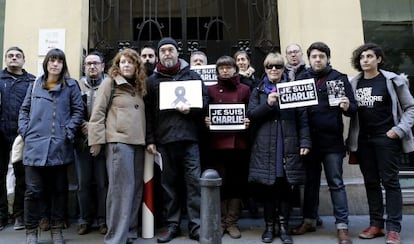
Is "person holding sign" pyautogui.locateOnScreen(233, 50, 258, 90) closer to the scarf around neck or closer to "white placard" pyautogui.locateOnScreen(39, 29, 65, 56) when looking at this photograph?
the scarf around neck

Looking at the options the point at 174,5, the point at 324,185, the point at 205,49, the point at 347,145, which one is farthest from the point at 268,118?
the point at 174,5

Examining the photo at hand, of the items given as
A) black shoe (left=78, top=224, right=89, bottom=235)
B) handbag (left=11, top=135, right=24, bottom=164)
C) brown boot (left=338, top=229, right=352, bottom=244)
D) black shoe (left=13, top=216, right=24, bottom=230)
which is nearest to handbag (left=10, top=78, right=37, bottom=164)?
handbag (left=11, top=135, right=24, bottom=164)

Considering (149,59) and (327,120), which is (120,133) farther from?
(327,120)

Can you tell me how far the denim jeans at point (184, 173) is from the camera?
4910 mm

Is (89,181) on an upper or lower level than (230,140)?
lower

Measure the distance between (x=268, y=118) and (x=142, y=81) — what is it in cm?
151

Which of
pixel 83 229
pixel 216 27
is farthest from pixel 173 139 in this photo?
pixel 216 27

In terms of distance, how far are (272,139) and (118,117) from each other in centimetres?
175

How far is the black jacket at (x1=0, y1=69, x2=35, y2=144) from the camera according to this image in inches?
216

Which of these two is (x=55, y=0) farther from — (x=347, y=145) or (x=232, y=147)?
(x=347, y=145)

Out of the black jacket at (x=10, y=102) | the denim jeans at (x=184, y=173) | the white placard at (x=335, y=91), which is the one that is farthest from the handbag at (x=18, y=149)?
the white placard at (x=335, y=91)

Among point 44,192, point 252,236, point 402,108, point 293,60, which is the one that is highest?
point 293,60

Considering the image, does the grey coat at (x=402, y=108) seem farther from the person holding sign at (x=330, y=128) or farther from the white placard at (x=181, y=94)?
the white placard at (x=181, y=94)

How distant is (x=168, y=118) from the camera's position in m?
4.88
